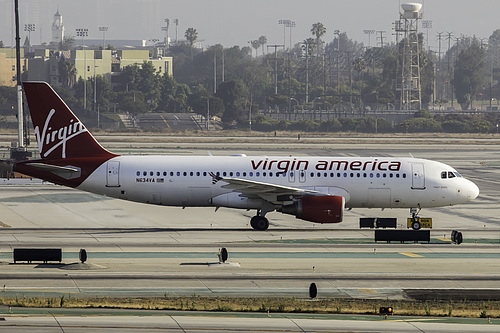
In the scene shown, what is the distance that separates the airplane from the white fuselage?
6cm

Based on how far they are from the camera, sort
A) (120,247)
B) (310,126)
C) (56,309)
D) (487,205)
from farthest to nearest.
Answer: (310,126) → (487,205) → (120,247) → (56,309)

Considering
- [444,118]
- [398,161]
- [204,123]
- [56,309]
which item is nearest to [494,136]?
[444,118]

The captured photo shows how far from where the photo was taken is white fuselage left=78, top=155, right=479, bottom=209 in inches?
1889

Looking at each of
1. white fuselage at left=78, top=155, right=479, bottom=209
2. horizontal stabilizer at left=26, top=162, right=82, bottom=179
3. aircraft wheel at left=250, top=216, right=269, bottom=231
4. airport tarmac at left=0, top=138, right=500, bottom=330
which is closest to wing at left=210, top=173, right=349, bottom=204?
white fuselage at left=78, top=155, right=479, bottom=209

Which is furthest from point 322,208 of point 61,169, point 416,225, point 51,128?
point 51,128

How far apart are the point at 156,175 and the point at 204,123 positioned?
144 metres

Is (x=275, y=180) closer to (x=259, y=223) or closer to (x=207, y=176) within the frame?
(x=259, y=223)

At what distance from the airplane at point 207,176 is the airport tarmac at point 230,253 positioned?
2003 mm

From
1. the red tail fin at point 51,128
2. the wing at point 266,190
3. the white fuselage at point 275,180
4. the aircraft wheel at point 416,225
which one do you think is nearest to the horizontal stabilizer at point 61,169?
the white fuselage at point 275,180

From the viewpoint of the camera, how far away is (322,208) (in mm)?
46188

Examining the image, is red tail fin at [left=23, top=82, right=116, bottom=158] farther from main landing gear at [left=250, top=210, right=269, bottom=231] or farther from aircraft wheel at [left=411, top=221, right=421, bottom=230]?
aircraft wheel at [left=411, top=221, right=421, bottom=230]

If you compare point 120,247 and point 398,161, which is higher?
point 398,161

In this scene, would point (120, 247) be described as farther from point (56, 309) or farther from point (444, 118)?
point (444, 118)

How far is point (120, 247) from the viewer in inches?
1642
